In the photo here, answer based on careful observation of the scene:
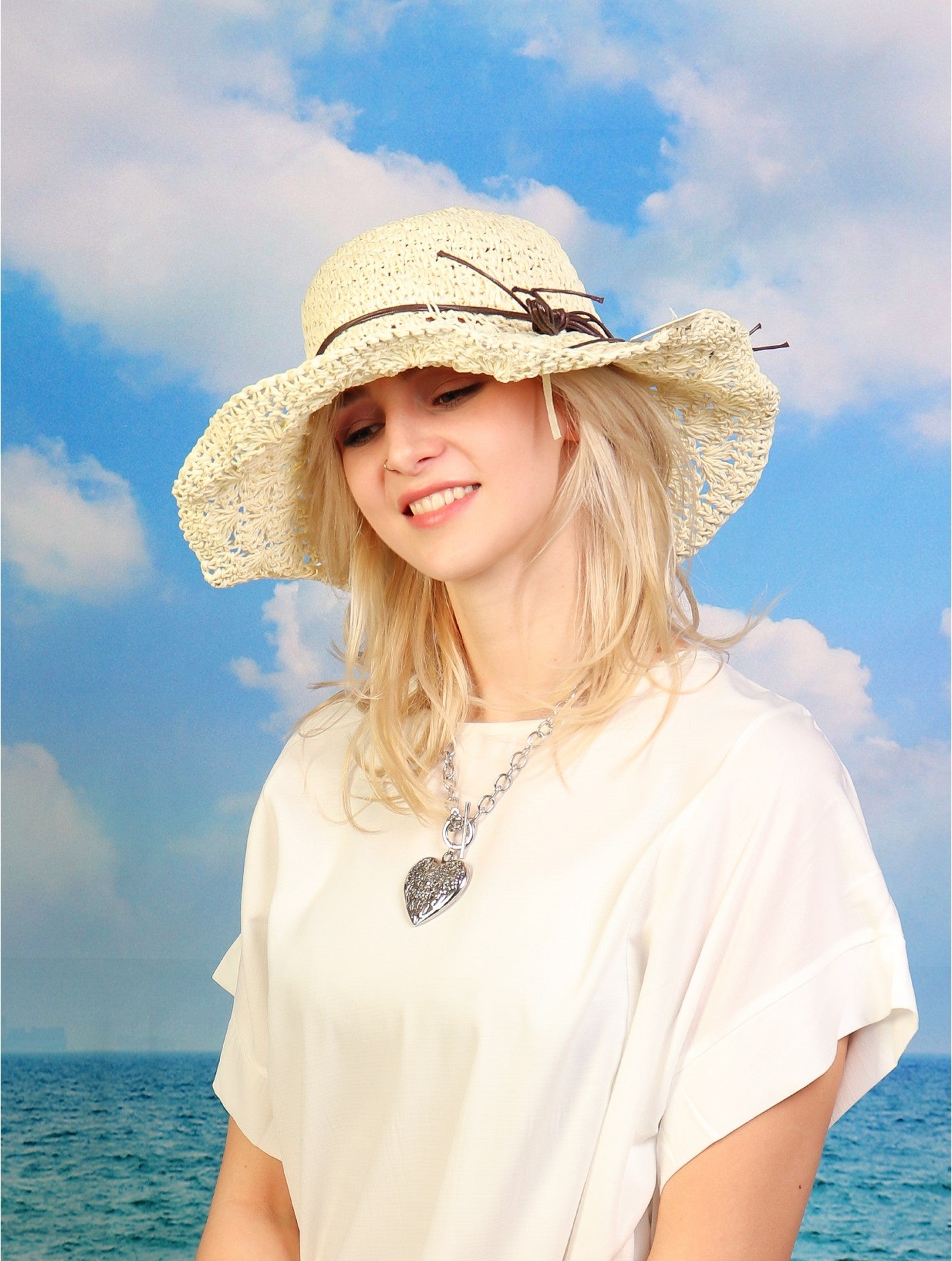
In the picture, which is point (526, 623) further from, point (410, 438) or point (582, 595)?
point (410, 438)

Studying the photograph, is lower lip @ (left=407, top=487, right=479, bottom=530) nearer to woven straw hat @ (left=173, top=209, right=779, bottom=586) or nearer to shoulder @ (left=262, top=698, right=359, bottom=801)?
woven straw hat @ (left=173, top=209, right=779, bottom=586)

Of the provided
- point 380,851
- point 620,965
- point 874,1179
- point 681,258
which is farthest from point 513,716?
point 874,1179

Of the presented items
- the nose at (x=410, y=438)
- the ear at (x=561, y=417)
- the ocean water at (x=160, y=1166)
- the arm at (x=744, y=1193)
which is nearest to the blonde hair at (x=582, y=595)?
the ear at (x=561, y=417)

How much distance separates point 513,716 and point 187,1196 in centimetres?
206

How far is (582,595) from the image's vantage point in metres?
1.52

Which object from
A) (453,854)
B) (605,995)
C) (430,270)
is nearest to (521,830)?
(453,854)

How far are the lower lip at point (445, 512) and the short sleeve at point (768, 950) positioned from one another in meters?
0.41

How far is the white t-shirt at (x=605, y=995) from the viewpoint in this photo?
1.24 metres

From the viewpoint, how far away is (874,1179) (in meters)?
3.21

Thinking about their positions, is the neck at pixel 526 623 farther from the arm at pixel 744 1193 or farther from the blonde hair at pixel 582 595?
the arm at pixel 744 1193

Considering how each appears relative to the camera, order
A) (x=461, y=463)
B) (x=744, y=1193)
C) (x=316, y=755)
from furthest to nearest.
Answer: (x=316, y=755) < (x=461, y=463) < (x=744, y=1193)

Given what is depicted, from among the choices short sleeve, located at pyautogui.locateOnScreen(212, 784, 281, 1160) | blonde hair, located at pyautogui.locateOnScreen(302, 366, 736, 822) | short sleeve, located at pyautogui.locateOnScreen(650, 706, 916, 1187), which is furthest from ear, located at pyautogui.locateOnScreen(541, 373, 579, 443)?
short sleeve, located at pyautogui.locateOnScreen(212, 784, 281, 1160)

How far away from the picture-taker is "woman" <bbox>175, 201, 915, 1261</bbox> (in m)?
1.24

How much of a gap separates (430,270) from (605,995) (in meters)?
0.80
